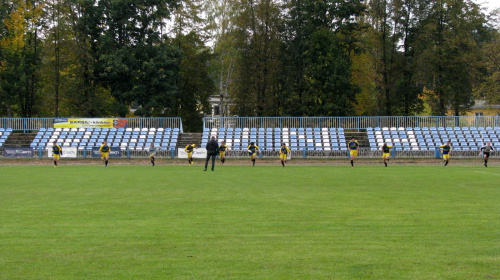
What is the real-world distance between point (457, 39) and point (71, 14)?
36.9 metres

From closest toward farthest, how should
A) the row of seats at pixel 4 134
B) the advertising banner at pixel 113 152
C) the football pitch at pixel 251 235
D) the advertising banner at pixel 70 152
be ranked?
1. the football pitch at pixel 251 235
2. the advertising banner at pixel 70 152
3. the advertising banner at pixel 113 152
4. the row of seats at pixel 4 134

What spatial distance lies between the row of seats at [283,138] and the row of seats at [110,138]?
319 centimetres

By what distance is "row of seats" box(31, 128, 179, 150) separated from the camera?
37719 millimetres

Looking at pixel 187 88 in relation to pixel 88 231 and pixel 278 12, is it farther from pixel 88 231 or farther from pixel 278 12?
pixel 88 231

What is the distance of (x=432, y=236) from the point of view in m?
8.02

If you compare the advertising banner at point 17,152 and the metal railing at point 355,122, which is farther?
the metal railing at point 355,122

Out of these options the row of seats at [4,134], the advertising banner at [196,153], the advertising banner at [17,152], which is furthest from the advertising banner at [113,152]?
the row of seats at [4,134]

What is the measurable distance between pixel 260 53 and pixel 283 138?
13415 mm

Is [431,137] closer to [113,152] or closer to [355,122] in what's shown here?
A: [355,122]

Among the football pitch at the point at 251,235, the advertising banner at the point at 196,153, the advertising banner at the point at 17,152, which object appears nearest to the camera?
the football pitch at the point at 251,235

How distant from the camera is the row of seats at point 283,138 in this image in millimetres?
36781

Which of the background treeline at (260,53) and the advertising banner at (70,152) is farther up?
the background treeline at (260,53)

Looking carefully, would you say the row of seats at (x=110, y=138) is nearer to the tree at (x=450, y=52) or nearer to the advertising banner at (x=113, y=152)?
the advertising banner at (x=113, y=152)

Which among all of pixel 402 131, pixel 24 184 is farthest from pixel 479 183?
pixel 402 131
